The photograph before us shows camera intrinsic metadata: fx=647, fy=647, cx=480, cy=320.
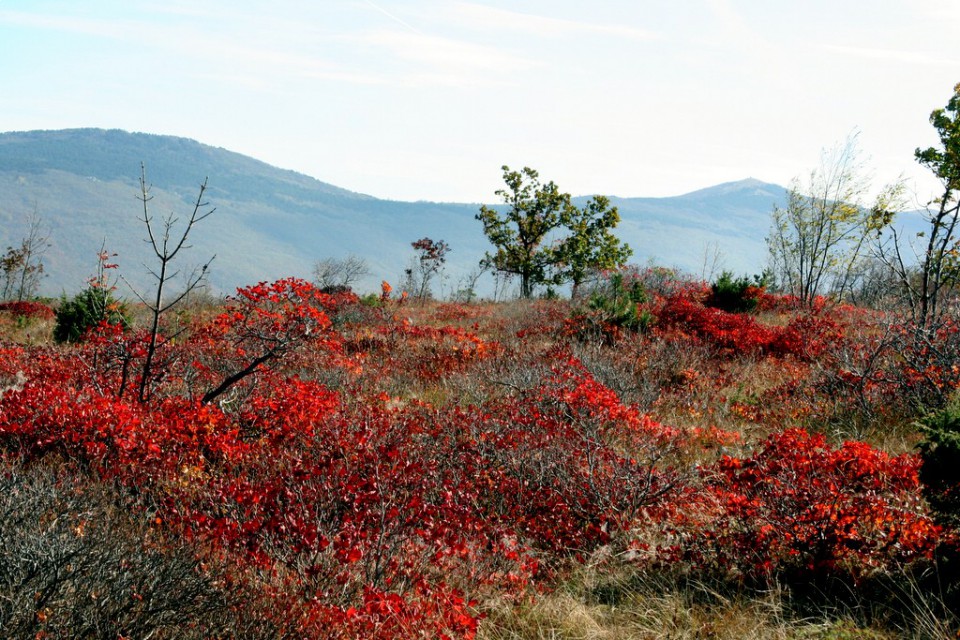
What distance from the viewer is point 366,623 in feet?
12.5

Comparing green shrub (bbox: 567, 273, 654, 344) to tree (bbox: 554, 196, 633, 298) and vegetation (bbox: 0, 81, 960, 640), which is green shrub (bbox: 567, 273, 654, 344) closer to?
vegetation (bbox: 0, 81, 960, 640)

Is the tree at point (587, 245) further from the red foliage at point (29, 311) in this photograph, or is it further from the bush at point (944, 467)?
the bush at point (944, 467)

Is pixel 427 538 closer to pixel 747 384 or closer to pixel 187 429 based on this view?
pixel 187 429

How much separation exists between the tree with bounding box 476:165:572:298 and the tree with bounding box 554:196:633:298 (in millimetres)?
550

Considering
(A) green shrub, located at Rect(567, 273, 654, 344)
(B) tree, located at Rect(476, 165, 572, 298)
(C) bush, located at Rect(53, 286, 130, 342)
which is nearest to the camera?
(A) green shrub, located at Rect(567, 273, 654, 344)

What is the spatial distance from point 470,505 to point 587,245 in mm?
24544

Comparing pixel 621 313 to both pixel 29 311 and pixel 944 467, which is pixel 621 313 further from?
pixel 29 311

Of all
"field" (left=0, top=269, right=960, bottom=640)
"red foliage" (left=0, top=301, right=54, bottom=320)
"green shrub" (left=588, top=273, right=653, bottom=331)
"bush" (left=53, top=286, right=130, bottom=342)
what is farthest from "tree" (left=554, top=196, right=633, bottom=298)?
"red foliage" (left=0, top=301, right=54, bottom=320)

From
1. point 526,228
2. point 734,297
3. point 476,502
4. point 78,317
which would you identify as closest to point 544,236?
point 526,228

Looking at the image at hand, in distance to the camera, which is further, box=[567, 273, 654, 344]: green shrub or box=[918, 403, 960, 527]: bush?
box=[567, 273, 654, 344]: green shrub

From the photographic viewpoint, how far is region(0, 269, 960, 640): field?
3775 mm

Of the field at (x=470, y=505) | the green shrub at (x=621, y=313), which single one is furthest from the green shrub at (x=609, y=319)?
the field at (x=470, y=505)

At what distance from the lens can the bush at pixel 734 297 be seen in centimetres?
1869

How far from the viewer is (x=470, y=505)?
5898 millimetres
